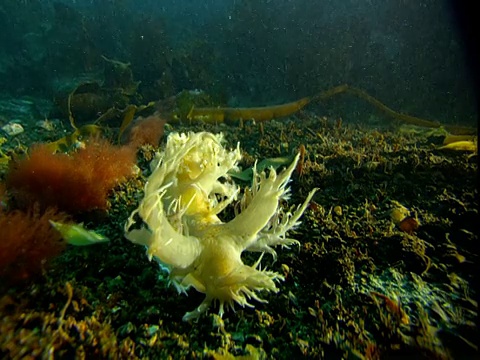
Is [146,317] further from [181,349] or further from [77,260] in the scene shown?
[77,260]

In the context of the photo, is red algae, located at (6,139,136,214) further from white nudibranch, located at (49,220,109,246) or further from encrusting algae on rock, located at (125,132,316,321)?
encrusting algae on rock, located at (125,132,316,321)

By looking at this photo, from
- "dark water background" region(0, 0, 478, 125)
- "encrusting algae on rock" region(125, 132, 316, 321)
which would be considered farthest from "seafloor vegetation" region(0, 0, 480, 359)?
"dark water background" region(0, 0, 478, 125)

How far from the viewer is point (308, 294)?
2.11 m

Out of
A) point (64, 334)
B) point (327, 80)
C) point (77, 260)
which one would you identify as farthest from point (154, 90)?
point (64, 334)

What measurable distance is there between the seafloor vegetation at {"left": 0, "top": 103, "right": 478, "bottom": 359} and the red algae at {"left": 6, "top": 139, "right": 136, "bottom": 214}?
0.05 m

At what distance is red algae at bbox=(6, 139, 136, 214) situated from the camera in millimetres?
2604

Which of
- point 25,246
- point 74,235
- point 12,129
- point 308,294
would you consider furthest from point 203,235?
point 12,129

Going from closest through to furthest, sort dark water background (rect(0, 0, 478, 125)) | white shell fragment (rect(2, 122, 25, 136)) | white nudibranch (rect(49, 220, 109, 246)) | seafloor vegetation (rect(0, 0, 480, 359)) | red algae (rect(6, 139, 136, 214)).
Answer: seafloor vegetation (rect(0, 0, 480, 359))
white nudibranch (rect(49, 220, 109, 246))
red algae (rect(6, 139, 136, 214))
white shell fragment (rect(2, 122, 25, 136))
dark water background (rect(0, 0, 478, 125))

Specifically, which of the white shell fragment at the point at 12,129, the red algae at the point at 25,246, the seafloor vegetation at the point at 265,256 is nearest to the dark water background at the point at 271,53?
the white shell fragment at the point at 12,129

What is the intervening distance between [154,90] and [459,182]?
8.87 meters

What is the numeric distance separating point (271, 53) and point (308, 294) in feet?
36.4

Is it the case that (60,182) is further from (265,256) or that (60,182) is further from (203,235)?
→ (265,256)

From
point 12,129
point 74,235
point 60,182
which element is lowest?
point 12,129

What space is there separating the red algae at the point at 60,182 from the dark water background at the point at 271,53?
5.71m
